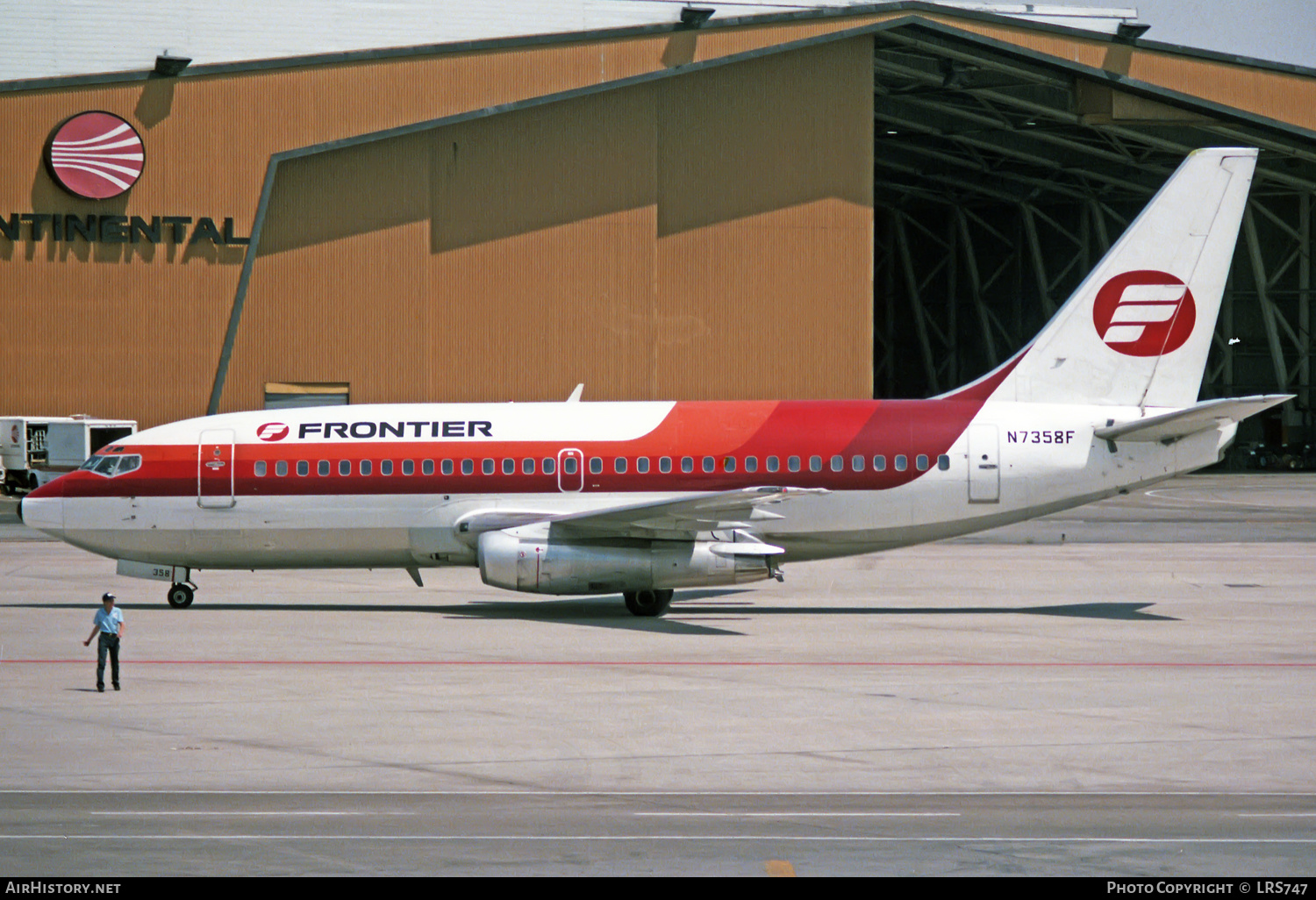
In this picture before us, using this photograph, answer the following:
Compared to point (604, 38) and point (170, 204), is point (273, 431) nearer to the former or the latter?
point (170, 204)

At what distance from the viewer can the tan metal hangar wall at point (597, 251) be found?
171 feet

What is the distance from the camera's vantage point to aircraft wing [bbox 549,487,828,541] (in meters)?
25.1

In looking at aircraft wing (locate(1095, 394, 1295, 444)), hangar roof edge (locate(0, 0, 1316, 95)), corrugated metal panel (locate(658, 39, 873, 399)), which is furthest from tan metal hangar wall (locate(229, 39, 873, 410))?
aircraft wing (locate(1095, 394, 1295, 444))

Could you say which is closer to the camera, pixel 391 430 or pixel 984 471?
pixel 984 471

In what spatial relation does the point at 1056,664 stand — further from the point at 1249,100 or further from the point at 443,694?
the point at 1249,100

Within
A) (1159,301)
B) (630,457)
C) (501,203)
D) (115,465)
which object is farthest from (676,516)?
Result: (501,203)

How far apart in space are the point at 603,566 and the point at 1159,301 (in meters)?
11.9

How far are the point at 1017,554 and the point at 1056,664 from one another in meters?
19.2

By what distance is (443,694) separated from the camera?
1891 cm

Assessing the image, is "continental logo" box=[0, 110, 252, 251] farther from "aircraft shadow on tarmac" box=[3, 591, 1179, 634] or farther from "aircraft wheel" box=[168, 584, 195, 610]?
"aircraft wheel" box=[168, 584, 195, 610]

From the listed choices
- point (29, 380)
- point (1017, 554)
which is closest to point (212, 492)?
point (1017, 554)

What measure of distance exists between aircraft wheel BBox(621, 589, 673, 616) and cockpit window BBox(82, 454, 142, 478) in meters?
9.78

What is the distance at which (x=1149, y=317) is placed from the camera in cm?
2812

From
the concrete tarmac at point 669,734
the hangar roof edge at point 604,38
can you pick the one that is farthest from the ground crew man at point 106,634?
the hangar roof edge at point 604,38
